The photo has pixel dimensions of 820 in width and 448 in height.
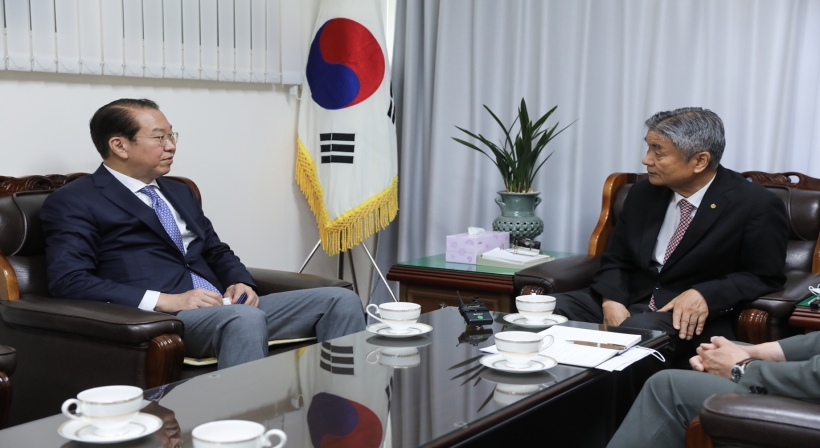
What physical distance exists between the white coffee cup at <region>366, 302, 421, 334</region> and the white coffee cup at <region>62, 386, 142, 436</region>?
860 millimetres

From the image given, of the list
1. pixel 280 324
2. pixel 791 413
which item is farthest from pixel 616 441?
pixel 280 324

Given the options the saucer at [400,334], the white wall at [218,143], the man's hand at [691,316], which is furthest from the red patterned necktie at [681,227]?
the white wall at [218,143]

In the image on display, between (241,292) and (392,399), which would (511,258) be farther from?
(392,399)

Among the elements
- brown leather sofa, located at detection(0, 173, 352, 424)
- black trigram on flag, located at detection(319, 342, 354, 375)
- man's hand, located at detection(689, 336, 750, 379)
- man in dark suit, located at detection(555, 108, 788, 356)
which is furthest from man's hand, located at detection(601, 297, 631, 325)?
brown leather sofa, located at detection(0, 173, 352, 424)

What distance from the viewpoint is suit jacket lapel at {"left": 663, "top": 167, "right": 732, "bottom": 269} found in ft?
8.80

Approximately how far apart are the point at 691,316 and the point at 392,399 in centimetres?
123

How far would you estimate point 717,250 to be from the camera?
2.67m

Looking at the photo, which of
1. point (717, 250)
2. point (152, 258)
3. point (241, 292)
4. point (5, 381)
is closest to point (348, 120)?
point (241, 292)

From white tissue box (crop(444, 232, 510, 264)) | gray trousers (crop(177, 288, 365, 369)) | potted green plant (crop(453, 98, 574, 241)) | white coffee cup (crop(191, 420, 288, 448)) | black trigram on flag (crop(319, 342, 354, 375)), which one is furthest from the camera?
potted green plant (crop(453, 98, 574, 241))

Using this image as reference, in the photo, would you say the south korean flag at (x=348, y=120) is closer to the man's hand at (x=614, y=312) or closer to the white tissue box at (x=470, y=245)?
the white tissue box at (x=470, y=245)

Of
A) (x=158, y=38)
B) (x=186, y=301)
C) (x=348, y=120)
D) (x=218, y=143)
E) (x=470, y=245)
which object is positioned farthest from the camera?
(x=348, y=120)

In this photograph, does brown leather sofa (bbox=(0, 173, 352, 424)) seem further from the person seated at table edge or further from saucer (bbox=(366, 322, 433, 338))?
the person seated at table edge

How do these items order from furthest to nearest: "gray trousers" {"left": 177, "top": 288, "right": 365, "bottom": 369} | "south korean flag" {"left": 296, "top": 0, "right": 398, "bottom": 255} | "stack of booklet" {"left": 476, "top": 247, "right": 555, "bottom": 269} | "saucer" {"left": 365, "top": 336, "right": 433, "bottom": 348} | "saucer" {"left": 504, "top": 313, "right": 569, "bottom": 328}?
"south korean flag" {"left": 296, "top": 0, "right": 398, "bottom": 255} → "stack of booklet" {"left": 476, "top": 247, "right": 555, "bottom": 269} → "gray trousers" {"left": 177, "top": 288, "right": 365, "bottom": 369} → "saucer" {"left": 504, "top": 313, "right": 569, "bottom": 328} → "saucer" {"left": 365, "top": 336, "right": 433, "bottom": 348}

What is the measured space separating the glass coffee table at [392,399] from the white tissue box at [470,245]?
3.76ft
